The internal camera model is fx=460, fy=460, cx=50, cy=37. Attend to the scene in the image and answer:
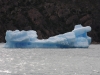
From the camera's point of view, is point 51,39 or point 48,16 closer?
point 51,39

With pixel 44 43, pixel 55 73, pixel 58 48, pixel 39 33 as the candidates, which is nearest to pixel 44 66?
pixel 55 73

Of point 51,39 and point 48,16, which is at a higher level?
point 48,16

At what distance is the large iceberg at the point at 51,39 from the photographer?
32094 mm

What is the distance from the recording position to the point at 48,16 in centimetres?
6184

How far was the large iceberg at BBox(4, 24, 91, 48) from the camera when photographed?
3209 centimetres

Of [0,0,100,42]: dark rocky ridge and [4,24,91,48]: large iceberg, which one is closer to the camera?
[4,24,91,48]: large iceberg

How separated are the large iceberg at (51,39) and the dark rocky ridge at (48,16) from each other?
24.8 meters

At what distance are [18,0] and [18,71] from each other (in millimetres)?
44422

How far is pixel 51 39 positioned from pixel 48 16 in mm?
28842

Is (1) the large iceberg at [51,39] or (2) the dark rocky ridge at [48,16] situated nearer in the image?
(1) the large iceberg at [51,39]

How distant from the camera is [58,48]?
36406mm

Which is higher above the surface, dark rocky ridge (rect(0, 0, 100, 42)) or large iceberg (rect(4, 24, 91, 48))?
dark rocky ridge (rect(0, 0, 100, 42))

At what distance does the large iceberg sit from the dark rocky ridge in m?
24.8

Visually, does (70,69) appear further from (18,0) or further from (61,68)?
(18,0)
